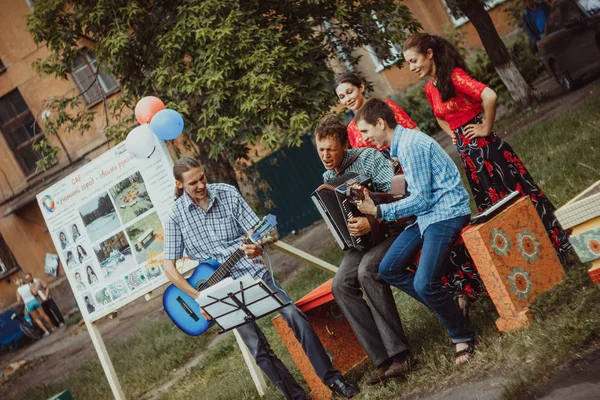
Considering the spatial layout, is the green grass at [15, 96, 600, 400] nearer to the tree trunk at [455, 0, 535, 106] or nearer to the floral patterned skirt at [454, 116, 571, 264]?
the floral patterned skirt at [454, 116, 571, 264]

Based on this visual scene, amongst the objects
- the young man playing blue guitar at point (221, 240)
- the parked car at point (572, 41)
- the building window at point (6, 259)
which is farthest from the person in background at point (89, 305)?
the building window at point (6, 259)

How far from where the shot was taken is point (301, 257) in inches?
285

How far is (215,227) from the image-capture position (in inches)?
238

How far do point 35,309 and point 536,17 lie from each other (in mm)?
15064

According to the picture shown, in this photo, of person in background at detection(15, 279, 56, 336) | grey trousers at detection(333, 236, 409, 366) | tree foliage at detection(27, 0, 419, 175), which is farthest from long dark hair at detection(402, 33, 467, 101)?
person in background at detection(15, 279, 56, 336)

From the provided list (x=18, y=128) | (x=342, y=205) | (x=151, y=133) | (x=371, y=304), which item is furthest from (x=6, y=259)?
(x=342, y=205)

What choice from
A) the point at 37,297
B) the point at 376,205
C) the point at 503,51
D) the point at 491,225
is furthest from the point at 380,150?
the point at 37,297

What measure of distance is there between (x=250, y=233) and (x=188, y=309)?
1175 millimetres

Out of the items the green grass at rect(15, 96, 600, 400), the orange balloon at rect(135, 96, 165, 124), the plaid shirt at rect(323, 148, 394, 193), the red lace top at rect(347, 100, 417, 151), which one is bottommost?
the green grass at rect(15, 96, 600, 400)

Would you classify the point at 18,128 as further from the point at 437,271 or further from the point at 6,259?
the point at 437,271

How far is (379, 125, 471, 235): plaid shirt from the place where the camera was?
5000 millimetres

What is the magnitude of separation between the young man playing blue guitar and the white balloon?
1288 mm

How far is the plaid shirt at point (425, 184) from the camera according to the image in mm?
5000

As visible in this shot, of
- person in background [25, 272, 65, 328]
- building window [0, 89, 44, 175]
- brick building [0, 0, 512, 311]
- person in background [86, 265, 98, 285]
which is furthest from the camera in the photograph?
building window [0, 89, 44, 175]
